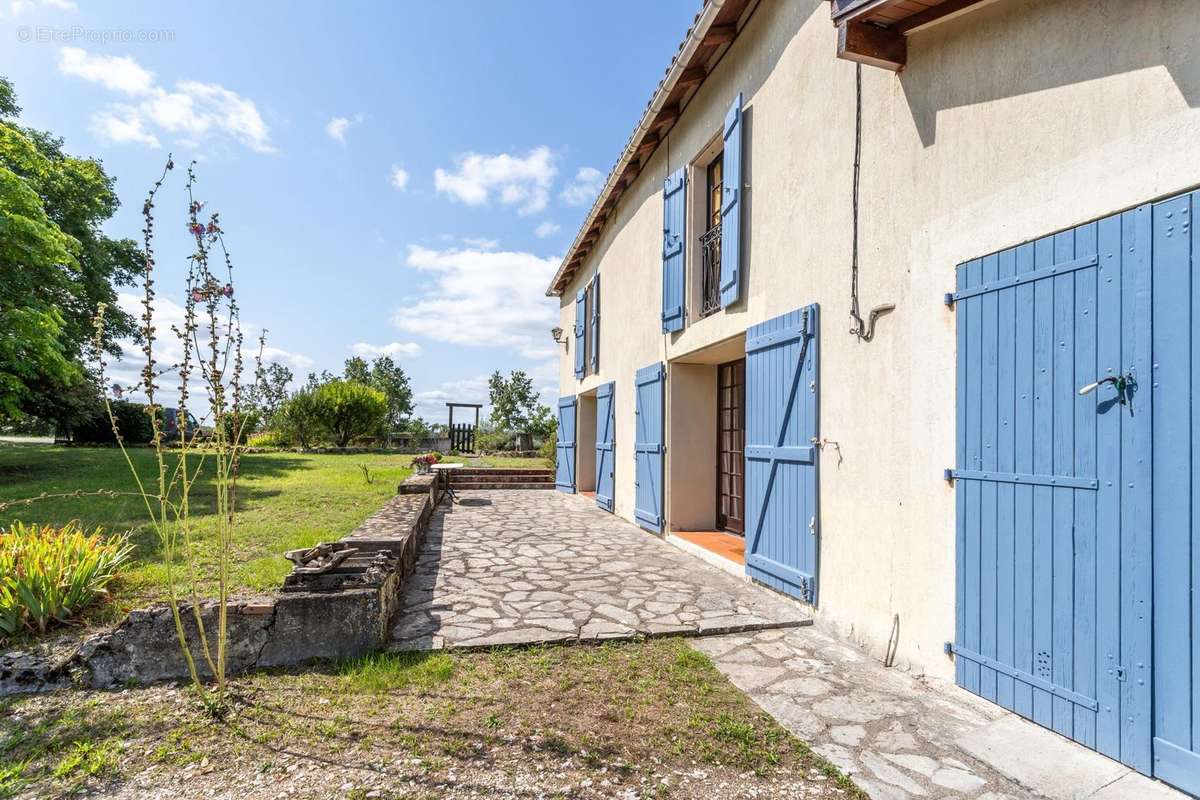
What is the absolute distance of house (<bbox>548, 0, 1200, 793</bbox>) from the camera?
2.04 m

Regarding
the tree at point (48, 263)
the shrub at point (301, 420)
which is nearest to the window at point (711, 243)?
the tree at point (48, 263)

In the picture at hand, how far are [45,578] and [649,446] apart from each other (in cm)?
544

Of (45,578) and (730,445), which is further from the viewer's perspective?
(730,445)

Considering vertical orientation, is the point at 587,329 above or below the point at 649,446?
above

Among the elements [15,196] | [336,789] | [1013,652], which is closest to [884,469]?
[1013,652]

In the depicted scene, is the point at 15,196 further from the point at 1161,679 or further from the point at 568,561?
the point at 1161,679

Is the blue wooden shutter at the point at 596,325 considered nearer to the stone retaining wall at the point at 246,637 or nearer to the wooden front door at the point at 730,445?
the wooden front door at the point at 730,445

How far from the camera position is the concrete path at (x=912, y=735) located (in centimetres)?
205

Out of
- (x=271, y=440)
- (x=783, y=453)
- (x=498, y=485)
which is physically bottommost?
(x=498, y=485)

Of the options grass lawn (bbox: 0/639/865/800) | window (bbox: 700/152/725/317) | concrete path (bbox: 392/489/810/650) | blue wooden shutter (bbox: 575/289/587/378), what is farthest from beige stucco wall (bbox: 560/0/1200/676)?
blue wooden shutter (bbox: 575/289/587/378)

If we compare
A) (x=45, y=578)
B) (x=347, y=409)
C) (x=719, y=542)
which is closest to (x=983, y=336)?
(x=719, y=542)

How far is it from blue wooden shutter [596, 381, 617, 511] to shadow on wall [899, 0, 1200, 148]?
620cm

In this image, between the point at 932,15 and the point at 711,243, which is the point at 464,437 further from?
the point at 932,15

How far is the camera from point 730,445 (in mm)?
6676
